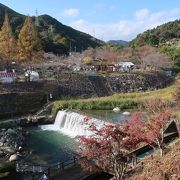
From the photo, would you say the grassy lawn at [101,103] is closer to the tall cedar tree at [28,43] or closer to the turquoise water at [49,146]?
the turquoise water at [49,146]

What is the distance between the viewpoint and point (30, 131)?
31.0 metres

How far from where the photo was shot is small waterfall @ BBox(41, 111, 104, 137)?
29.9 metres

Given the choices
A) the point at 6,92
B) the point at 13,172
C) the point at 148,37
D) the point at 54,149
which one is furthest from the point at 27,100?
the point at 148,37

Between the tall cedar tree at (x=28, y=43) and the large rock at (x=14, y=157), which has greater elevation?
the tall cedar tree at (x=28, y=43)

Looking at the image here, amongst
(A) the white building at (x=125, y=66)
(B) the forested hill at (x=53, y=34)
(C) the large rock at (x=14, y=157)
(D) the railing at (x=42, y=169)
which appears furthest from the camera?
(B) the forested hill at (x=53, y=34)

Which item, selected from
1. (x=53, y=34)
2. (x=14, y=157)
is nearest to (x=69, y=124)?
(x=14, y=157)

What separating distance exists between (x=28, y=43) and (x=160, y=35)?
50321 mm

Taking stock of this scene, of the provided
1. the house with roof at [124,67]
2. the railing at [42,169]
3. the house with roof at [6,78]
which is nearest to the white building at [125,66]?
the house with roof at [124,67]

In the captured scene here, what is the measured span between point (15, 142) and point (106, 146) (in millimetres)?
13045

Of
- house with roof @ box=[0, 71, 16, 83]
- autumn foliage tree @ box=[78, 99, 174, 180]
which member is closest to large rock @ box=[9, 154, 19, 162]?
autumn foliage tree @ box=[78, 99, 174, 180]

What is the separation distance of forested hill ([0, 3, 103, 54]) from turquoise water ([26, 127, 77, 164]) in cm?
4144

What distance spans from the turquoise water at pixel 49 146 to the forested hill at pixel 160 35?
56.7 m

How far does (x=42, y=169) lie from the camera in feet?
66.7

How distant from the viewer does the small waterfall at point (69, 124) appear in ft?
98.2
